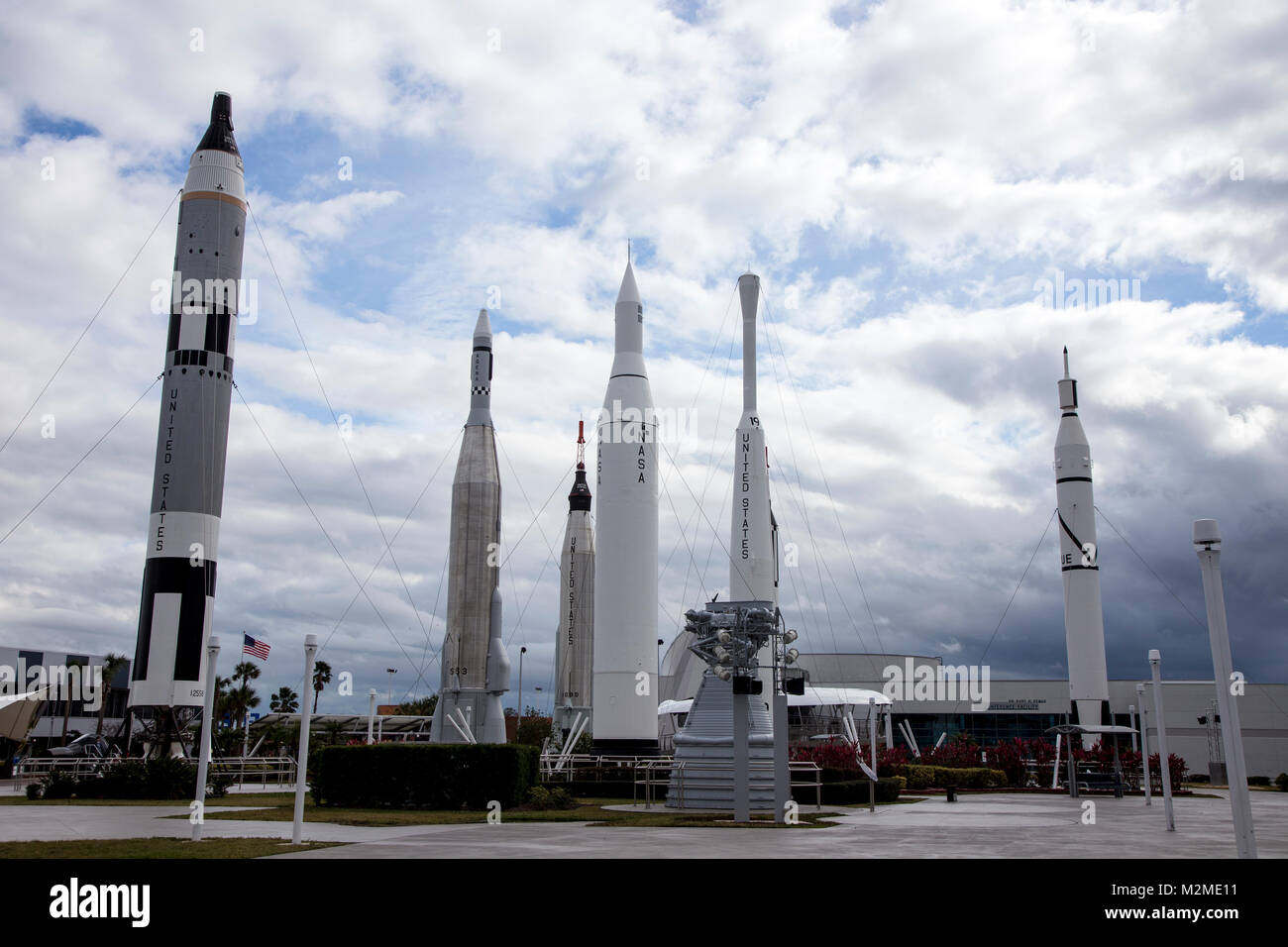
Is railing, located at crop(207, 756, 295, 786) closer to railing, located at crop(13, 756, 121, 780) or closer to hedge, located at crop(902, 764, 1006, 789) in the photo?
railing, located at crop(13, 756, 121, 780)

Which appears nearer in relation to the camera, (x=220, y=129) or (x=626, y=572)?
(x=626, y=572)

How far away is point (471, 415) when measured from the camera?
44.3 m

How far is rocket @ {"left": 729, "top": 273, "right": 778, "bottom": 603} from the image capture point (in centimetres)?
3612

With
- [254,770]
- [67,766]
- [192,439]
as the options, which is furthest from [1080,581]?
[67,766]

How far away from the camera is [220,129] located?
39.8m

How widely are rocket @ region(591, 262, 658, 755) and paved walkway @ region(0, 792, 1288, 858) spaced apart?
429 inches

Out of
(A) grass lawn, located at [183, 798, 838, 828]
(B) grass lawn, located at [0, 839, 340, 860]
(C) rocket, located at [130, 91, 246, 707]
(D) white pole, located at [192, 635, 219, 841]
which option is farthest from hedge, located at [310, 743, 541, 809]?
(C) rocket, located at [130, 91, 246, 707]

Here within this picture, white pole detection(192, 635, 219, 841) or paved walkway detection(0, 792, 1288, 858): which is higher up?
white pole detection(192, 635, 219, 841)

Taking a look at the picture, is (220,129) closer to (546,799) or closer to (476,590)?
(476,590)

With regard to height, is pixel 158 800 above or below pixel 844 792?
below

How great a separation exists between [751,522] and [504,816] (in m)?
16.8
